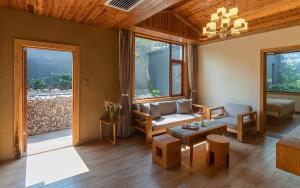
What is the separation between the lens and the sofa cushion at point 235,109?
4.46 metres

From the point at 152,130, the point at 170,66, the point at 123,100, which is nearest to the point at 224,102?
the point at 170,66

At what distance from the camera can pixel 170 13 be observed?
15.3 feet

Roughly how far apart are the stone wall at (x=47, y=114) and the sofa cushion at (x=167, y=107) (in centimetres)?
261

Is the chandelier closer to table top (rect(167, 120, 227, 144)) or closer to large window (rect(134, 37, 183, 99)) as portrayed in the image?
table top (rect(167, 120, 227, 144))

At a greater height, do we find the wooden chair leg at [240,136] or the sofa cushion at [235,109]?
the sofa cushion at [235,109]

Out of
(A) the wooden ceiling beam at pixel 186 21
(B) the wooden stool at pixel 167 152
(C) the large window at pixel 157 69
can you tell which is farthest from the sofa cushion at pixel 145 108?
(A) the wooden ceiling beam at pixel 186 21

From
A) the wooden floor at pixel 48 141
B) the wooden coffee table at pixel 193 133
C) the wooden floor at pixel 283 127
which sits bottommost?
the wooden floor at pixel 48 141

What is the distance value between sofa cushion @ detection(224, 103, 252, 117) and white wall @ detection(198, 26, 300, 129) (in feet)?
0.96

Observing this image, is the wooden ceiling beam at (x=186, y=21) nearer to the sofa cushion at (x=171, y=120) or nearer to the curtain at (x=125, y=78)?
the curtain at (x=125, y=78)

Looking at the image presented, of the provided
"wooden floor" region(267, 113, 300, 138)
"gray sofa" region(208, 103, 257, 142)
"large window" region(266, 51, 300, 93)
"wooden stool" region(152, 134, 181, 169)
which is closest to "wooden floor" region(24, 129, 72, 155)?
"wooden stool" region(152, 134, 181, 169)

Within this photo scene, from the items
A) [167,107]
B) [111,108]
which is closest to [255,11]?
[167,107]

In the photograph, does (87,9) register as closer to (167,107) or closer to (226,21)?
(226,21)

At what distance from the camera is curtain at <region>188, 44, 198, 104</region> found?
224 inches

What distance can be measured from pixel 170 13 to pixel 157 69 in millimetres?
1543
